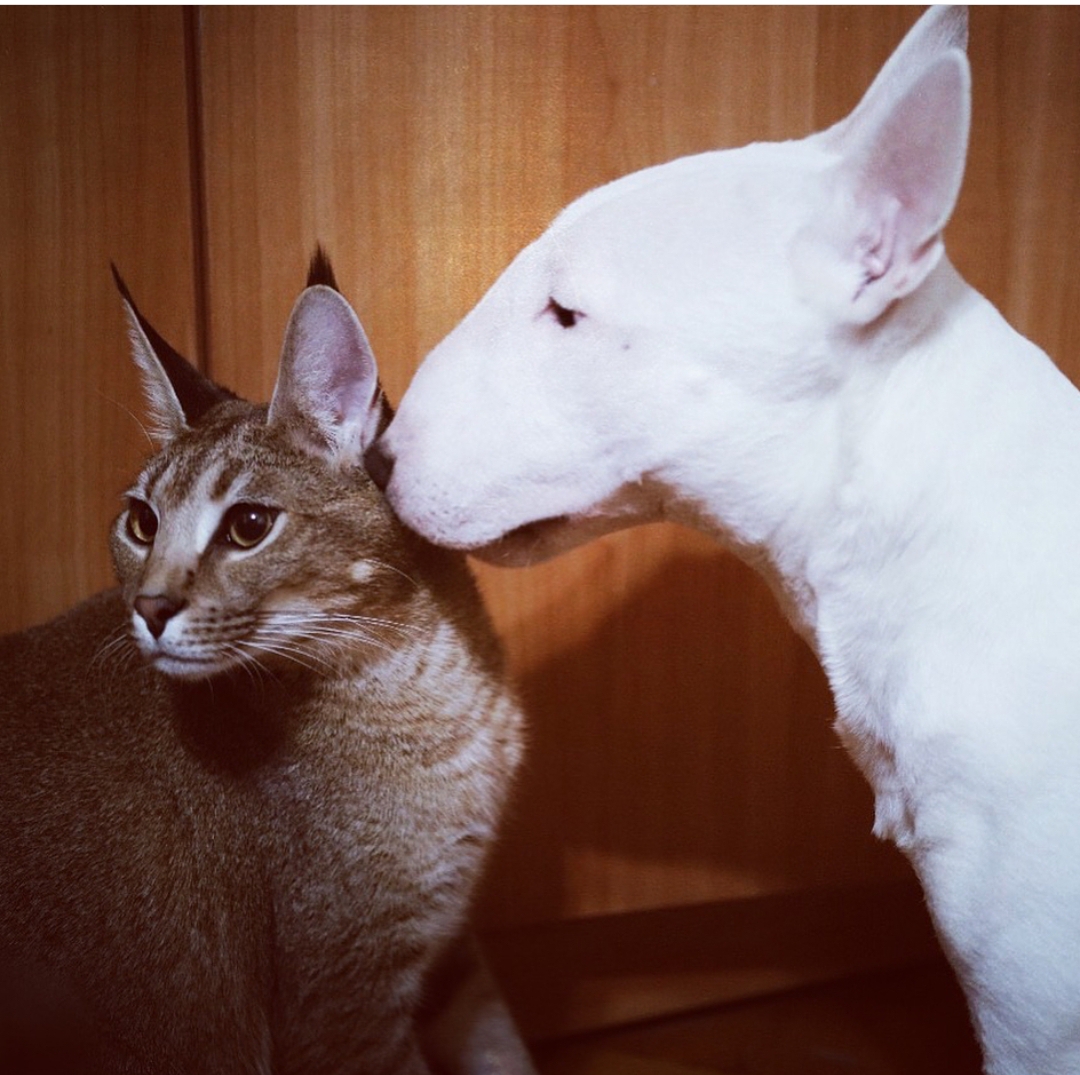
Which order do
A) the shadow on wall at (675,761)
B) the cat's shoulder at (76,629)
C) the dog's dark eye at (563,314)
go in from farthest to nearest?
1. the shadow on wall at (675,761)
2. the cat's shoulder at (76,629)
3. the dog's dark eye at (563,314)

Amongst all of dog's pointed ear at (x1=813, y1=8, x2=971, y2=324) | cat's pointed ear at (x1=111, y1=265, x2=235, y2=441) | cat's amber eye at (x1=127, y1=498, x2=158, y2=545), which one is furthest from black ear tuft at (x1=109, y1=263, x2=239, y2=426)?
dog's pointed ear at (x1=813, y1=8, x2=971, y2=324)

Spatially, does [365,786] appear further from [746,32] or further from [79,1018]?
[746,32]

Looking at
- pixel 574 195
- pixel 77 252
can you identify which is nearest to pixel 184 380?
pixel 77 252

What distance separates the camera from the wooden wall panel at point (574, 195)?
110cm

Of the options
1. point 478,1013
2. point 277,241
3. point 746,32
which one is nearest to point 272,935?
point 478,1013

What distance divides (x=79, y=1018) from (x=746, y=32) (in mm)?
1310

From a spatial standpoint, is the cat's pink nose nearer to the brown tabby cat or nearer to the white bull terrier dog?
the brown tabby cat

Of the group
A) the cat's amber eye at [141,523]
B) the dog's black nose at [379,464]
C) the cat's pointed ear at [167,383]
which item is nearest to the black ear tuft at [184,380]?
the cat's pointed ear at [167,383]

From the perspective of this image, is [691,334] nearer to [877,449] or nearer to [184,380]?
[877,449]

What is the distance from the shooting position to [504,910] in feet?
4.50

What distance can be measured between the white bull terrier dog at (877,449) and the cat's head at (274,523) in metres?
0.15

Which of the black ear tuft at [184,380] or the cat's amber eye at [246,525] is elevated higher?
the black ear tuft at [184,380]

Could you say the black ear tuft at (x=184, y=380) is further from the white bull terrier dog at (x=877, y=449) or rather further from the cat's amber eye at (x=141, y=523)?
the white bull terrier dog at (x=877, y=449)

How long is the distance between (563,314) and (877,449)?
0.29 m
